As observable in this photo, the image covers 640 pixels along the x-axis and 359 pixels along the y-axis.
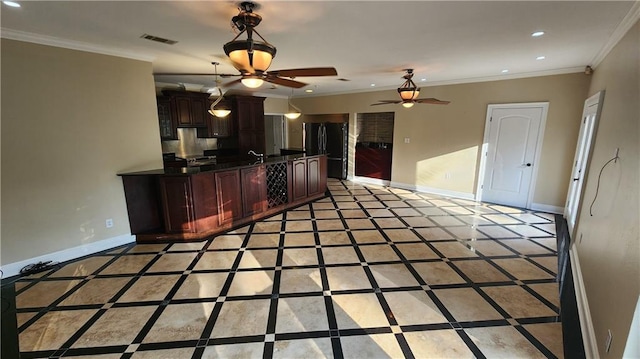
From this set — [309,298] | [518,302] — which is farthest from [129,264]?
[518,302]

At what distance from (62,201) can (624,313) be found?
16.0 feet

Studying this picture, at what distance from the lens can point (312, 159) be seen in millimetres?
5477

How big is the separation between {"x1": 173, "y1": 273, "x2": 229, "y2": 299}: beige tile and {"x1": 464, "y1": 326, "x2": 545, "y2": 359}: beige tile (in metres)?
2.20

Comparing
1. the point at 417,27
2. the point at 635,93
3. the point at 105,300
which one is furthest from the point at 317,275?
the point at 635,93

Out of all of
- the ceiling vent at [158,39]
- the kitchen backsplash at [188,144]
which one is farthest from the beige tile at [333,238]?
the kitchen backsplash at [188,144]

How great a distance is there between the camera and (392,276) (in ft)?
9.26

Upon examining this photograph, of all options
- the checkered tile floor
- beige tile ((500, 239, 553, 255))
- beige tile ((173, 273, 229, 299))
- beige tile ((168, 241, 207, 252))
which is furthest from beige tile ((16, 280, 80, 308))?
beige tile ((500, 239, 553, 255))

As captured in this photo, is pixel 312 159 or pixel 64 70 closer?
pixel 64 70

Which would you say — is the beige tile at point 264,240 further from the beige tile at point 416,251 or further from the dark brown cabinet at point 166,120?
the dark brown cabinet at point 166,120

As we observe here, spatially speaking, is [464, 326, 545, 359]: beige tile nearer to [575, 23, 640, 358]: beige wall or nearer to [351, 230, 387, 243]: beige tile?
[575, 23, 640, 358]: beige wall

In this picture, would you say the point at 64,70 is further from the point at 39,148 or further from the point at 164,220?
the point at 164,220

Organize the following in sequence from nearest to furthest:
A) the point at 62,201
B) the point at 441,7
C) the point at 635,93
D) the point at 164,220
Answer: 1. the point at 635,93
2. the point at 441,7
3. the point at 62,201
4. the point at 164,220

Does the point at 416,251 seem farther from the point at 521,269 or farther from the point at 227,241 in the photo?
the point at 227,241

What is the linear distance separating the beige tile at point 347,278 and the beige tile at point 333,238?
0.68 meters
